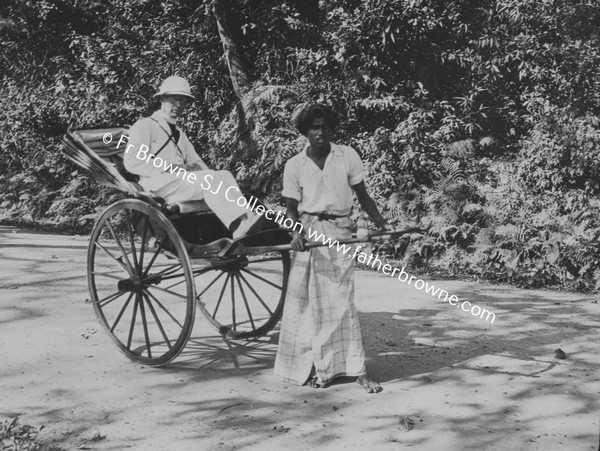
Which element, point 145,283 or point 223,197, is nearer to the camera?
point 223,197

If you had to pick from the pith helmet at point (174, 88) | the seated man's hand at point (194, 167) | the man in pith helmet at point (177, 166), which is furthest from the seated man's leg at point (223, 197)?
the pith helmet at point (174, 88)

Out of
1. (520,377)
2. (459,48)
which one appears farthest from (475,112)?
(520,377)

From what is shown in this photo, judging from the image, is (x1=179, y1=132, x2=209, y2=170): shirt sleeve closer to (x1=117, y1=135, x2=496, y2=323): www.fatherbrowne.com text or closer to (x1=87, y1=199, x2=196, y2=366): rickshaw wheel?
(x1=117, y1=135, x2=496, y2=323): www.fatherbrowne.com text

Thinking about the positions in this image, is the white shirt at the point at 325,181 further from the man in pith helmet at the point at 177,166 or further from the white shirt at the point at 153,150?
the white shirt at the point at 153,150

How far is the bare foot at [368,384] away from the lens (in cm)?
482

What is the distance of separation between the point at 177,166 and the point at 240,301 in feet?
7.41

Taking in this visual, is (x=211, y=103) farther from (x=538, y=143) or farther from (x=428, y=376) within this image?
(x=428, y=376)

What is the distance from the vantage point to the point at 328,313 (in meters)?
4.94

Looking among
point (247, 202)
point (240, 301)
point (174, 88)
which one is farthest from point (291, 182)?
point (240, 301)

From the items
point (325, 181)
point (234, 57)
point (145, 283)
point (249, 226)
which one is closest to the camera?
point (325, 181)

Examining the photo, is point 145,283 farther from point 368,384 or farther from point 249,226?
point 368,384

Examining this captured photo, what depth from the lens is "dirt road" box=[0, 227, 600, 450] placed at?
4059 mm

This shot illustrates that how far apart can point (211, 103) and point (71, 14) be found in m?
4.69

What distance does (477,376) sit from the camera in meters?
5.20
